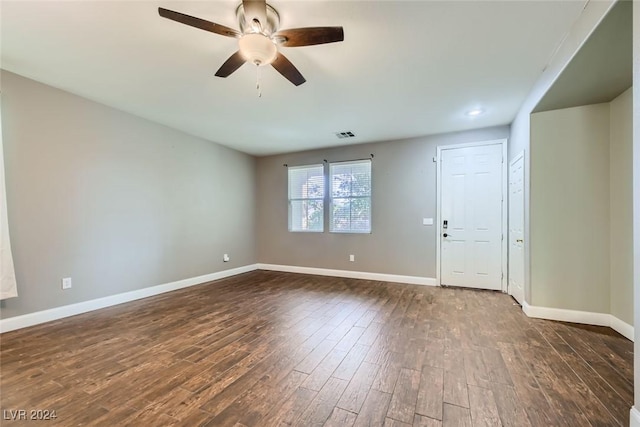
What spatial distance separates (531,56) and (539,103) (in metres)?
0.64

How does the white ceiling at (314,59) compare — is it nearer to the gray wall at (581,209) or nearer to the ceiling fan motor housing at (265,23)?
the ceiling fan motor housing at (265,23)

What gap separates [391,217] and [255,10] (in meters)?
3.88

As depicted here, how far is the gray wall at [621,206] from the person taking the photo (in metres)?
2.58

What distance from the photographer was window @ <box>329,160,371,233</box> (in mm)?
5176

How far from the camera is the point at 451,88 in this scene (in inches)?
118

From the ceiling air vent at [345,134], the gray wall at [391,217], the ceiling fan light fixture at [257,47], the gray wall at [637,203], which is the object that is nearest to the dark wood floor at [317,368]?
the gray wall at [637,203]

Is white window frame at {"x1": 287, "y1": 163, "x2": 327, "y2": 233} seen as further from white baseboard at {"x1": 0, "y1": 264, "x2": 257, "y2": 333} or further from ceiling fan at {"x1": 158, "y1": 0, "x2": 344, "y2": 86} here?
ceiling fan at {"x1": 158, "y1": 0, "x2": 344, "y2": 86}

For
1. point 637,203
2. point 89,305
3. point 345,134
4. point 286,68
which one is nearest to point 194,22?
point 286,68

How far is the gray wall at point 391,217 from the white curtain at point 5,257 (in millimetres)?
3944

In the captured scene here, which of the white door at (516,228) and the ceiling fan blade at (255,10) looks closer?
the ceiling fan blade at (255,10)

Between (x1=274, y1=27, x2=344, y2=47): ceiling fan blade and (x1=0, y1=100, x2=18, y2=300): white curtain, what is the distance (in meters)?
3.02

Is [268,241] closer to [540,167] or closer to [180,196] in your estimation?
A: [180,196]

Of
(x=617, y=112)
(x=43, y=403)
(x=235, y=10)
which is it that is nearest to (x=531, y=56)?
(x=617, y=112)

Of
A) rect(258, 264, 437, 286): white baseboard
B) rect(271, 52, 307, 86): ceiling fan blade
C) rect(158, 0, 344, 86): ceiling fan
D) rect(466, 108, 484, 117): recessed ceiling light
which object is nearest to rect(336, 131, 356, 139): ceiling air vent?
rect(466, 108, 484, 117): recessed ceiling light
